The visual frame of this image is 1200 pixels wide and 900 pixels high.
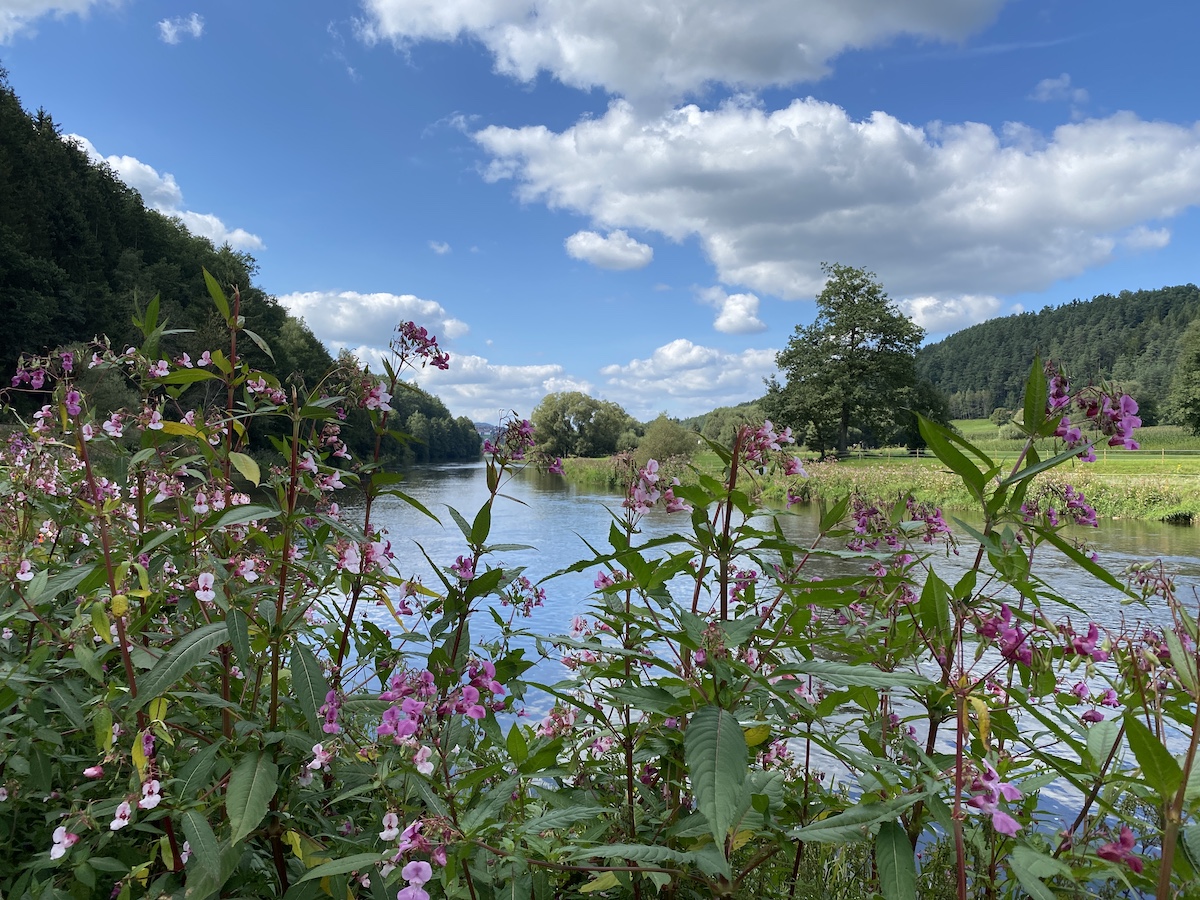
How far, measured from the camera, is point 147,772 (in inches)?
54.1

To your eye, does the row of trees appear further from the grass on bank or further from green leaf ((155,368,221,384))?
green leaf ((155,368,221,384))

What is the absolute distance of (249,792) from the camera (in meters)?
1.30

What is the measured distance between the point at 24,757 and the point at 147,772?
0.79m

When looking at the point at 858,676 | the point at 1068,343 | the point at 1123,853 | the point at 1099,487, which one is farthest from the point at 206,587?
the point at 1068,343

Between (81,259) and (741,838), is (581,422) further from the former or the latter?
(741,838)

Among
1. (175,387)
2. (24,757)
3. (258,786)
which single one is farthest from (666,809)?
(175,387)

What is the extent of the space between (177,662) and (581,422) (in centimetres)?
7348

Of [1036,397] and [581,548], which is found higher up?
[1036,397]

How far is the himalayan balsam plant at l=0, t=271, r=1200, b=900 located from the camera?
112 cm

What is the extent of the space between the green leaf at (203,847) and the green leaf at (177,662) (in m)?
0.24

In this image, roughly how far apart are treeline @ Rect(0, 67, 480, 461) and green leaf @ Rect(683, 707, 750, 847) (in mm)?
31100

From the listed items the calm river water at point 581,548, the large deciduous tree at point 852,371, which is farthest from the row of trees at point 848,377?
the calm river water at point 581,548

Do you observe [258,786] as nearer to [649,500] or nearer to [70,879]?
[70,879]

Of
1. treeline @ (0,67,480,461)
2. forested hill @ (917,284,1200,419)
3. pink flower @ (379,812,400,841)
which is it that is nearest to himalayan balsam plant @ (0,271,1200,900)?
pink flower @ (379,812,400,841)
